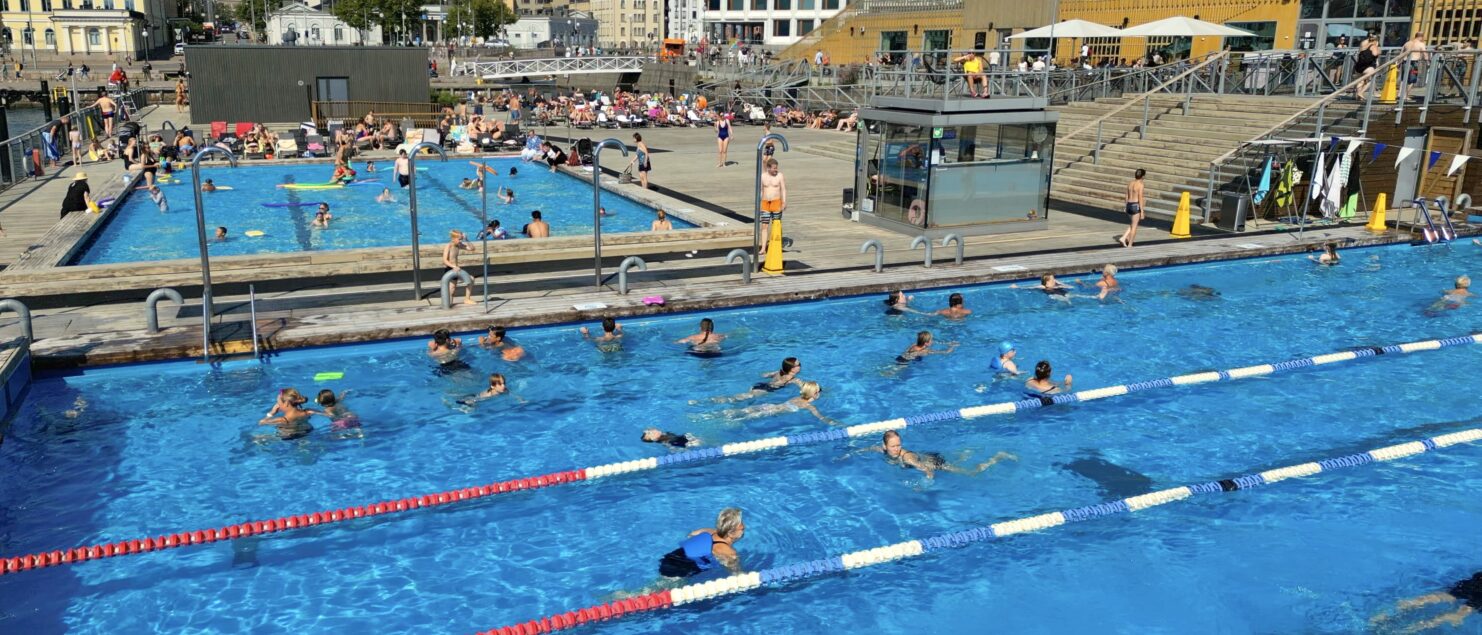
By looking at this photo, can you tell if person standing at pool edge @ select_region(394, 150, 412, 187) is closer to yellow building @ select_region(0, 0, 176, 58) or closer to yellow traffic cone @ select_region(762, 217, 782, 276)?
yellow traffic cone @ select_region(762, 217, 782, 276)

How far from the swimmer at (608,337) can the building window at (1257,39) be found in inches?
1288

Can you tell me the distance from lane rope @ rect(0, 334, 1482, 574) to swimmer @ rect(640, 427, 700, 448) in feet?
0.65

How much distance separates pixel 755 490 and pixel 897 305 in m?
5.61

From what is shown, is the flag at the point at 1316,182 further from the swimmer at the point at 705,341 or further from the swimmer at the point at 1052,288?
the swimmer at the point at 705,341

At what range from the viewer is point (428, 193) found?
24453mm

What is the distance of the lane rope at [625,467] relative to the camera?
8.05m

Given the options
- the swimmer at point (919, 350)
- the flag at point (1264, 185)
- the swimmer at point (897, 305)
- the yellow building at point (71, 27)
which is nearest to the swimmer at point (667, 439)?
the swimmer at point (919, 350)

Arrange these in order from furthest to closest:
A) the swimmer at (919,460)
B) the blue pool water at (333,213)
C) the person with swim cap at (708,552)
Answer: the blue pool water at (333,213) < the swimmer at (919,460) < the person with swim cap at (708,552)

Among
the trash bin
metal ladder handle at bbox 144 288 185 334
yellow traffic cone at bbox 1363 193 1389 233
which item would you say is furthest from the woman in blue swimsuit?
metal ladder handle at bbox 144 288 185 334

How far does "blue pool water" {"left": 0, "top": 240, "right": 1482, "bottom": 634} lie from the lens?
768 centimetres

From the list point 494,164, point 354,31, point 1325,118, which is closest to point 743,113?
point 494,164

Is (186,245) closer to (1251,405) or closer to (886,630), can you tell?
(886,630)

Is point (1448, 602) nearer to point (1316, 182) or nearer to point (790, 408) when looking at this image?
point (790, 408)

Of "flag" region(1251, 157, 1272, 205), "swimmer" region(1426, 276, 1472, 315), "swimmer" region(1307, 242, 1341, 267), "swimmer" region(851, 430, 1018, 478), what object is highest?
"flag" region(1251, 157, 1272, 205)
